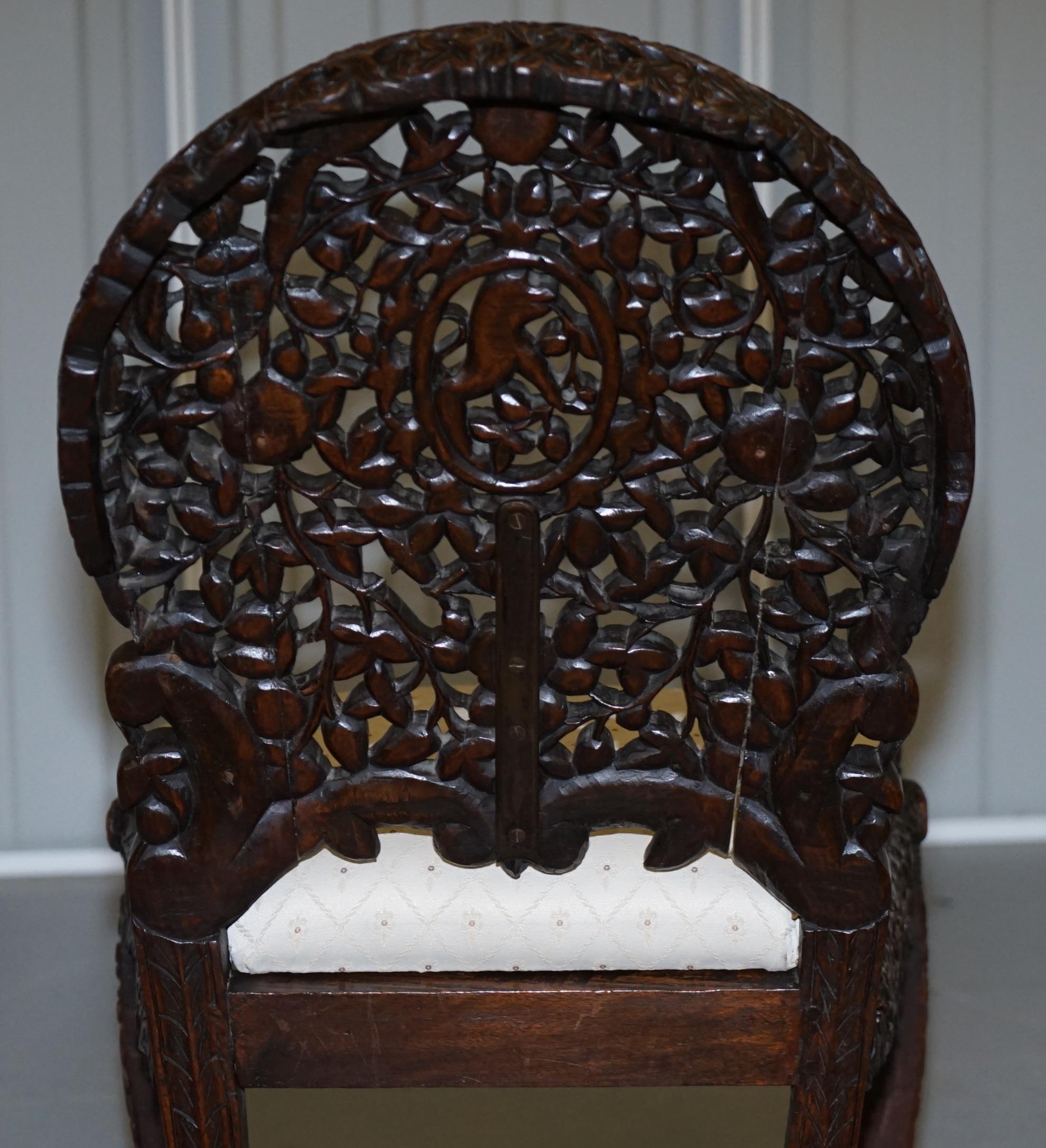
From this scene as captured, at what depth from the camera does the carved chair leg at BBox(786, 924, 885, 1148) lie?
53.7 inches

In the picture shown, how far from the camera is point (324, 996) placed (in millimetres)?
1377

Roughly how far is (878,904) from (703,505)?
123 centimetres

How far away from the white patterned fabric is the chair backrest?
0.05 m

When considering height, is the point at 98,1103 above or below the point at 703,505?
below

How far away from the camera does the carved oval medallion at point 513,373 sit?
3.82 feet

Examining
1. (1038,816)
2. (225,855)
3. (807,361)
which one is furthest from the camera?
(1038,816)

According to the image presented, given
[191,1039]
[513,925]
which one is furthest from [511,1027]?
[191,1039]

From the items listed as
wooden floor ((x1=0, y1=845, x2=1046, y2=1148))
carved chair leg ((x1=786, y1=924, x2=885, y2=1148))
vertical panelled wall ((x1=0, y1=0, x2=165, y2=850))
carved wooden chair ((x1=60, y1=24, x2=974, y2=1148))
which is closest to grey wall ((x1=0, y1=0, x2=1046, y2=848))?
vertical panelled wall ((x1=0, y1=0, x2=165, y2=850))

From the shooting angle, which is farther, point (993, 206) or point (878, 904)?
point (993, 206)

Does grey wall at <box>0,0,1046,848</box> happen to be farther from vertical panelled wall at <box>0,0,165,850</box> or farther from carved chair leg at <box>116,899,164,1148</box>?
carved chair leg at <box>116,899,164,1148</box>

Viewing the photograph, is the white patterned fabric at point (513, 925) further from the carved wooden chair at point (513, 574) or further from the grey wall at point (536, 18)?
the grey wall at point (536, 18)

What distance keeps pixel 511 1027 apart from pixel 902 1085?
1.61 feet

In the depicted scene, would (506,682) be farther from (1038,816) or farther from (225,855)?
(1038,816)

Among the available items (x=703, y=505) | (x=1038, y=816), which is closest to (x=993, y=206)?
(x=703, y=505)
